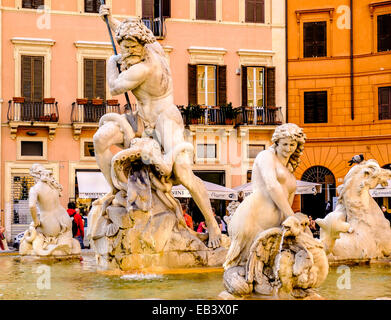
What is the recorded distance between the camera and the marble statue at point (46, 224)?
9.09 metres

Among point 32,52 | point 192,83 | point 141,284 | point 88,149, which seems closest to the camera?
point 141,284

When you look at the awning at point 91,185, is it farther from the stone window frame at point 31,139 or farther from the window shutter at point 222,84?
the window shutter at point 222,84

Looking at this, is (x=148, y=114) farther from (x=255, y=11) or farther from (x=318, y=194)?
(x=255, y=11)

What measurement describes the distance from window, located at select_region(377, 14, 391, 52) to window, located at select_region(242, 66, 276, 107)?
4254mm

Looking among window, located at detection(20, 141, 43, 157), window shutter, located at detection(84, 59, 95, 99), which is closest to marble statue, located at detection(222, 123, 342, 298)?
window, located at detection(20, 141, 43, 157)

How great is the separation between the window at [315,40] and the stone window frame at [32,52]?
998 centimetres

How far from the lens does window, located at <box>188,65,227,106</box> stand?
30.3 m

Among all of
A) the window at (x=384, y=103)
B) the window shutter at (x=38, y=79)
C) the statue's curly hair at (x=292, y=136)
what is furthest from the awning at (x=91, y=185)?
the statue's curly hair at (x=292, y=136)

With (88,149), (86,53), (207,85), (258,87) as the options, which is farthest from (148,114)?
(258,87)

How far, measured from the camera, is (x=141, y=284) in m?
6.16

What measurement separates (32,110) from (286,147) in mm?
23926

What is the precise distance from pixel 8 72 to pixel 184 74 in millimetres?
6715

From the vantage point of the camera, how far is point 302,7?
102ft
